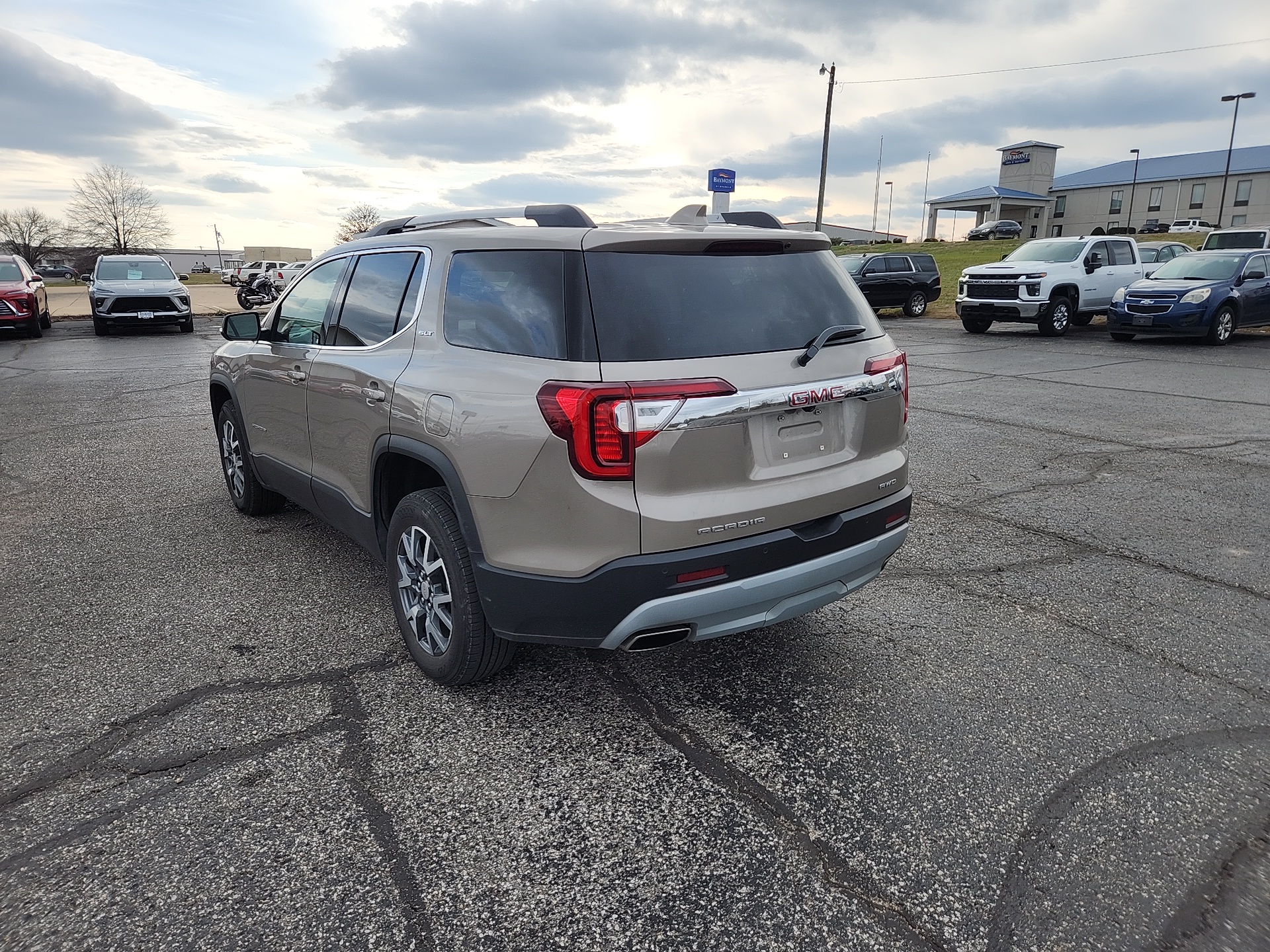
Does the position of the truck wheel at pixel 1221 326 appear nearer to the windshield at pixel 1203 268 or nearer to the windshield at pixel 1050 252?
the windshield at pixel 1203 268

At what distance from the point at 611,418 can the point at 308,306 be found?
8.53 feet

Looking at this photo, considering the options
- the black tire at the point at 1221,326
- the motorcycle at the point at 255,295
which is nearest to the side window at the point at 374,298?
the black tire at the point at 1221,326

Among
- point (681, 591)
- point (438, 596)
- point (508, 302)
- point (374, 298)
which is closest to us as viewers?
point (681, 591)

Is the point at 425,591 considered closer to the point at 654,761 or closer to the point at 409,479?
the point at 409,479

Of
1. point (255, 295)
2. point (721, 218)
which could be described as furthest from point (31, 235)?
point (721, 218)

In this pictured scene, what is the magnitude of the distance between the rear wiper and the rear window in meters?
0.03

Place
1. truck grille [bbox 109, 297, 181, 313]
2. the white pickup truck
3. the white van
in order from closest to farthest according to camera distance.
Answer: the white pickup truck
truck grille [bbox 109, 297, 181, 313]
the white van

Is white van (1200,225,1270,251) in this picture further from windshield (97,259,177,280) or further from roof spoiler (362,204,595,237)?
windshield (97,259,177,280)

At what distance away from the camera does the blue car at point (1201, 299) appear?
1567cm

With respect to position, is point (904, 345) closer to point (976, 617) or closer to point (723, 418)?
point (976, 617)

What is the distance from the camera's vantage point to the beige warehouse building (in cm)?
6906

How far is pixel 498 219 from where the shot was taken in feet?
11.0

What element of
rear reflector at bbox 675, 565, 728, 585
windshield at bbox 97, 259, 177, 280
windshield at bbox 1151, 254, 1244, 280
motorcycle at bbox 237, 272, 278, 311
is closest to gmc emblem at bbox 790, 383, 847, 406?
rear reflector at bbox 675, 565, 728, 585

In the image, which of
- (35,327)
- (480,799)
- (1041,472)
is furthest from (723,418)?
(35,327)
